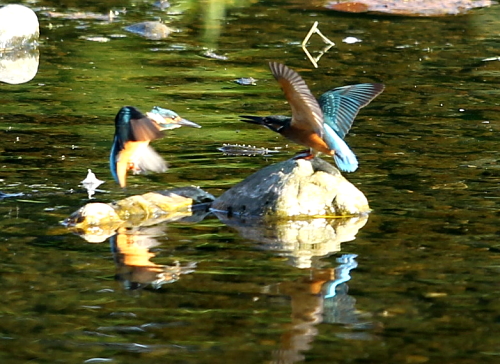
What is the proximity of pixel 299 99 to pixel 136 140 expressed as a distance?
952mm

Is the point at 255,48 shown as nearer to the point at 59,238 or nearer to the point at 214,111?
the point at 214,111

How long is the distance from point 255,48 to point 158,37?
1.39 meters

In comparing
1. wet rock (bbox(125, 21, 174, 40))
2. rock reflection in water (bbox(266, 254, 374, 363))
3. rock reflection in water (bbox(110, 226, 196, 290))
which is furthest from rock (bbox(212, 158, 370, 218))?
wet rock (bbox(125, 21, 174, 40))

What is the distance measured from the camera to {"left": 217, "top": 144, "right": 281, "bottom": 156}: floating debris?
7914mm

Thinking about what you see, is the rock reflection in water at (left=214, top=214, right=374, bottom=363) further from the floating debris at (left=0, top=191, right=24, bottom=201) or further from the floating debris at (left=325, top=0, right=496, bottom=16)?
the floating debris at (left=325, top=0, right=496, bottom=16)

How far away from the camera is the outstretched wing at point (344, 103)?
6.90m

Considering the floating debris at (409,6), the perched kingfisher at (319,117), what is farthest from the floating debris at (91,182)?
the floating debris at (409,6)

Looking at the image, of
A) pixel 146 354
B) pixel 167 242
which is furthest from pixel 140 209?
pixel 146 354

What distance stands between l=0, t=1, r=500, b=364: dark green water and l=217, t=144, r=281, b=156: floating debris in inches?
4.5

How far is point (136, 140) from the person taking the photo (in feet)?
19.5

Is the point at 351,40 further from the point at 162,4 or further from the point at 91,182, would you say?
the point at 91,182

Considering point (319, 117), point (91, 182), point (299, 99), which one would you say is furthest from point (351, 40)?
point (299, 99)

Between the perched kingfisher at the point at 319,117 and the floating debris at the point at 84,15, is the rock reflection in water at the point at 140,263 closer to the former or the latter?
the perched kingfisher at the point at 319,117

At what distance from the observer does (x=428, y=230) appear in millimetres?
6012
